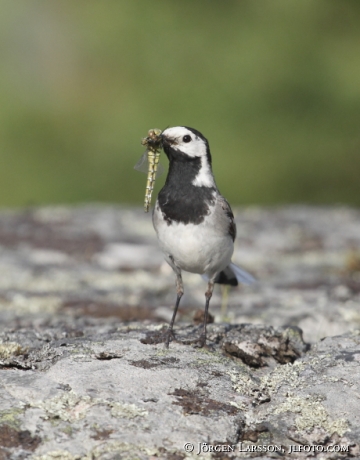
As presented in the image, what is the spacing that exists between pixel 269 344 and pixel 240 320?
4.86ft

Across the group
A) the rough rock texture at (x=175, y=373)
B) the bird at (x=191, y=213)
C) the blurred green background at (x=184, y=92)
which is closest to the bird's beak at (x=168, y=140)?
the bird at (x=191, y=213)

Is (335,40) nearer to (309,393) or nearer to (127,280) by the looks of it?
(127,280)

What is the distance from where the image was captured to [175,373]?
377cm

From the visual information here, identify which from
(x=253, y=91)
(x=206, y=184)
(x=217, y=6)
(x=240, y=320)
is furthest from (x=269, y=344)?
(x=217, y=6)

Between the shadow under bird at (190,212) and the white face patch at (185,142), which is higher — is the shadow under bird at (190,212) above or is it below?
below

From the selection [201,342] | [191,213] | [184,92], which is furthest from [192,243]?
[184,92]

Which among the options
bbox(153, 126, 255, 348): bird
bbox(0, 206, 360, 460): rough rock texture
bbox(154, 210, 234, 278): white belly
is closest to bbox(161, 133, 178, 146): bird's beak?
bbox(153, 126, 255, 348): bird

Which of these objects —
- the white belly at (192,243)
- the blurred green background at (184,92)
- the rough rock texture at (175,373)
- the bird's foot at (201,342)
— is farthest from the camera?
the blurred green background at (184,92)

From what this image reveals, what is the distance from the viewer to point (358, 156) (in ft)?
51.0

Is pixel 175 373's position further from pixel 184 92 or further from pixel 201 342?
pixel 184 92

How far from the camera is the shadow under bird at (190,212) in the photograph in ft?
14.7

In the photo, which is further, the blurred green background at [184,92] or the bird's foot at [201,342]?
the blurred green background at [184,92]

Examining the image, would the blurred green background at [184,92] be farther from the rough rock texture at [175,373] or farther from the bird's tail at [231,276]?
the bird's tail at [231,276]

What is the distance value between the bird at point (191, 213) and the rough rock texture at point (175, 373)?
450mm
